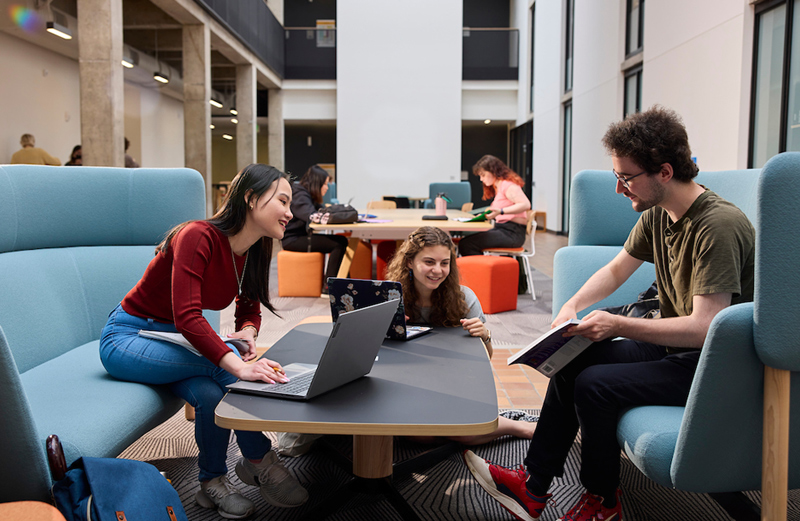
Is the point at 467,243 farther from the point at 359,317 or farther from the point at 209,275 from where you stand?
the point at 359,317

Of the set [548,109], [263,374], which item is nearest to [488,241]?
[263,374]

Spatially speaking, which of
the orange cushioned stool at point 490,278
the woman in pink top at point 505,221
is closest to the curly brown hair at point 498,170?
the woman in pink top at point 505,221

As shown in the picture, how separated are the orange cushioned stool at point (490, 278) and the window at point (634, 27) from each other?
4.94 m

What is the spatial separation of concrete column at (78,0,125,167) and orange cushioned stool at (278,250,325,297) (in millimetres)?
2770

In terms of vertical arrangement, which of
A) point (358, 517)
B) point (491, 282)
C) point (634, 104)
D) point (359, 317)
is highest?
point (634, 104)

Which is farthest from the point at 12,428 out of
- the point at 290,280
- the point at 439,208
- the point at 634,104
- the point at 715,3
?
the point at 634,104

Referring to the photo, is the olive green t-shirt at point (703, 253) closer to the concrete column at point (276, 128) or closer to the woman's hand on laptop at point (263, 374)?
the woman's hand on laptop at point (263, 374)

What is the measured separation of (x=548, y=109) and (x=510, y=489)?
1214cm

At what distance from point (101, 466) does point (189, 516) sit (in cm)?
67

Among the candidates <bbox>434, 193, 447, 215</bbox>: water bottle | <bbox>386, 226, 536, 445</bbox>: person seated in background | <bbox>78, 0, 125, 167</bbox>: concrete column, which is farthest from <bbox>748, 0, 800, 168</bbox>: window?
<bbox>78, 0, 125, 167</bbox>: concrete column

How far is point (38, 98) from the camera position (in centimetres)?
1066

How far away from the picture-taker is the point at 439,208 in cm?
596

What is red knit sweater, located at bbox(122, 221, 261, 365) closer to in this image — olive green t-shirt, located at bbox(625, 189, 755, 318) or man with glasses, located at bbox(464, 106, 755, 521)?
man with glasses, located at bbox(464, 106, 755, 521)

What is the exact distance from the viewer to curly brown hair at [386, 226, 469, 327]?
92.0 inches
